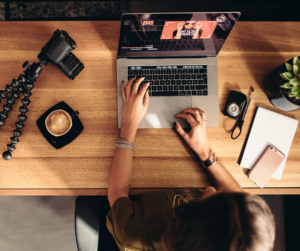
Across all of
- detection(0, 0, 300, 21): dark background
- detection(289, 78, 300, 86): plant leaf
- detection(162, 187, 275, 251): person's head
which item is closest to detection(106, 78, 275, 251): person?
detection(162, 187, 275, 251): person's head

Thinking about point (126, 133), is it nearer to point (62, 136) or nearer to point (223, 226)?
point (62, 136)

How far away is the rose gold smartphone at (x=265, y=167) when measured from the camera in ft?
2.62

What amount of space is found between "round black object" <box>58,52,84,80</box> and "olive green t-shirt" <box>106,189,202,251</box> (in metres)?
0.53

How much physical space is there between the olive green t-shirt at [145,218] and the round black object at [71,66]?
1.73 ft

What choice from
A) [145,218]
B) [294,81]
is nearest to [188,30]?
[294,81]

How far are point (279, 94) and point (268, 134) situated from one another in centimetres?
17

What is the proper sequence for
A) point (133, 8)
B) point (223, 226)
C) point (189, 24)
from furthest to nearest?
point (133, 8), point (189, 24), point (223, 226)

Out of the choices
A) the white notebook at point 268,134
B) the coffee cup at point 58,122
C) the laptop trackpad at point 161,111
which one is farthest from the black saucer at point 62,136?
the white notebook at point 268,134

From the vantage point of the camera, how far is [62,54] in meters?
0.72

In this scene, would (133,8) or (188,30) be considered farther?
(133,8)

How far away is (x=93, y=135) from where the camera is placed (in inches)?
31.8

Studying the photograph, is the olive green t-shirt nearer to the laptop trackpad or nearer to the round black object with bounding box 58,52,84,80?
the laptop trackpad

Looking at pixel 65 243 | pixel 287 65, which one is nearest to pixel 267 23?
pixel 287 65

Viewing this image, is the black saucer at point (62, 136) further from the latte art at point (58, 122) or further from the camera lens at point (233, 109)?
the camera lens at point (233, 109)
